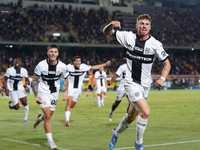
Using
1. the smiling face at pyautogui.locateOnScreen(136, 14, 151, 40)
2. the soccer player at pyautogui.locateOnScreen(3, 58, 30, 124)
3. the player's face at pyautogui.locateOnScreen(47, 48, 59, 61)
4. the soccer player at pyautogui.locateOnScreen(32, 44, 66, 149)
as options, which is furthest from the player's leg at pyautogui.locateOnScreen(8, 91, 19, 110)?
the smiling face at pyautogui.locateOnScreen(136, 14, 151, 40)

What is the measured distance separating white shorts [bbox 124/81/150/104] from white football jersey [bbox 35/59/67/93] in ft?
7.53

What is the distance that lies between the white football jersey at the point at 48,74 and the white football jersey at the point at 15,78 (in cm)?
510

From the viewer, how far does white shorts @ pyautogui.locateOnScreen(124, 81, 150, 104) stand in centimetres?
659

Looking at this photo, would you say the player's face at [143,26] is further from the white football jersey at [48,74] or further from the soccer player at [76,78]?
the soccer player at [76,78]

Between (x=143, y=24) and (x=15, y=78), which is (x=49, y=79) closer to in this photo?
(x=143, y=24)

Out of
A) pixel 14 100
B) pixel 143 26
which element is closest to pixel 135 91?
pixel 143 26

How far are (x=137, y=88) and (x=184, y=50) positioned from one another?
186 ft

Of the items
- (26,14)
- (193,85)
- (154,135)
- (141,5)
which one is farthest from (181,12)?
(154,135)

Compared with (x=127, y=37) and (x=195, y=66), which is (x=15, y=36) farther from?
(x=127, y=37)

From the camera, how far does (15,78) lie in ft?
44.0

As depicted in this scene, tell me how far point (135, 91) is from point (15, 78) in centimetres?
786

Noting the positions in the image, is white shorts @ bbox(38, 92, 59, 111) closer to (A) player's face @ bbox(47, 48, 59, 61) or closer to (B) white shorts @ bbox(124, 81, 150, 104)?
(A) player's face @ bbox(47, 48, 59, 61)

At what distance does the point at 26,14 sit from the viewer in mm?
50906

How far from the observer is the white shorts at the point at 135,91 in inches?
260
